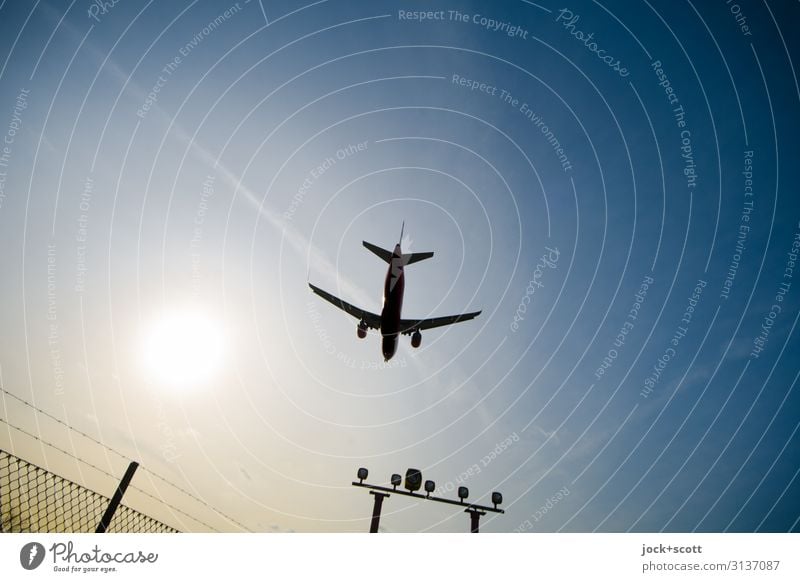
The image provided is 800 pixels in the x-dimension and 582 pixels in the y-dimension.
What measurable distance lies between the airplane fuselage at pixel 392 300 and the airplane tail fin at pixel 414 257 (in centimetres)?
39

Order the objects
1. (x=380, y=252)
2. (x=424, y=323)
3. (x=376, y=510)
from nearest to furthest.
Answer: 1. (x=376, y=510)
2. (x=380, y=252)
3. (x=424, y=323)

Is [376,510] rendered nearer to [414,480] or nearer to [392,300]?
[414,480]

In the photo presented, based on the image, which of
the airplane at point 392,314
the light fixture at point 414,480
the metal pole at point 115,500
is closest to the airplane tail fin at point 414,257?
the airplane at point 392,314

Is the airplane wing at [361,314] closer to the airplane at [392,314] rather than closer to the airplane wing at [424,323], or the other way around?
the airplane at [392,314]

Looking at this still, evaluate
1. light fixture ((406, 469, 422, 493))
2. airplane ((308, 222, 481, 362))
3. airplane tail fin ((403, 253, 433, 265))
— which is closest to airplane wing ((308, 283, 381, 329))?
airplane ((308, 222, 481, 362))

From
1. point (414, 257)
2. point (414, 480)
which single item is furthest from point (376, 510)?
point (414, 257)

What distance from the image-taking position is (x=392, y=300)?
2269cm

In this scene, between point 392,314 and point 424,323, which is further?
point 424,323

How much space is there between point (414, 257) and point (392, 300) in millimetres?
3453

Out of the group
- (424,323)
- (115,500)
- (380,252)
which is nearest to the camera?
(115,500)

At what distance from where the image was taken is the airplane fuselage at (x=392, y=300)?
22.4 meters
